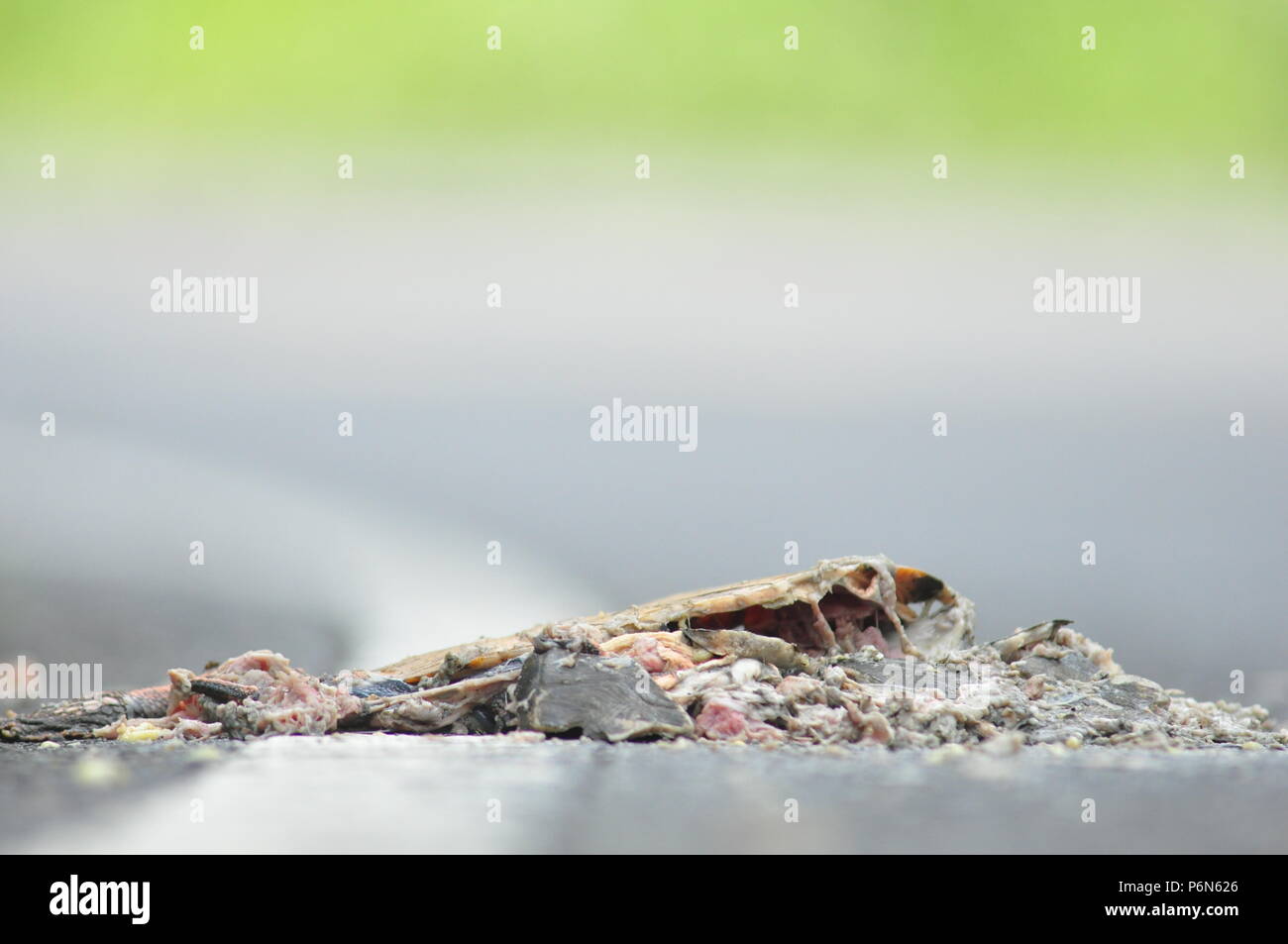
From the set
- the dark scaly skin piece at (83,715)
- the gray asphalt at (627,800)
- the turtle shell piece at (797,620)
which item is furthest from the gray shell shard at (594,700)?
the dark scaly skin piece at (83,715)

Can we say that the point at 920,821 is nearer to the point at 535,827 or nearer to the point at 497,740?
the point at 535,827

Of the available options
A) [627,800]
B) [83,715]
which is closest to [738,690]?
[627,800]

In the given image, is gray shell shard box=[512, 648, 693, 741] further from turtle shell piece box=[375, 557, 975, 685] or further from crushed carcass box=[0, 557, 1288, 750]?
turtle shell piece box=[375, 557, 975, 685]

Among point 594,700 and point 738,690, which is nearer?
point 594,700

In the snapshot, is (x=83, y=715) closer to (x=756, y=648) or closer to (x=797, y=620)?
(x=756, y=648)

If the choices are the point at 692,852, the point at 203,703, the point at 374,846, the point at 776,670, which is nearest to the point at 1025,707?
the point at 776,670

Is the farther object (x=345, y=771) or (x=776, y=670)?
(x=776, y=670)

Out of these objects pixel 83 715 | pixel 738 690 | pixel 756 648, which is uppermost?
pixel 756 648
